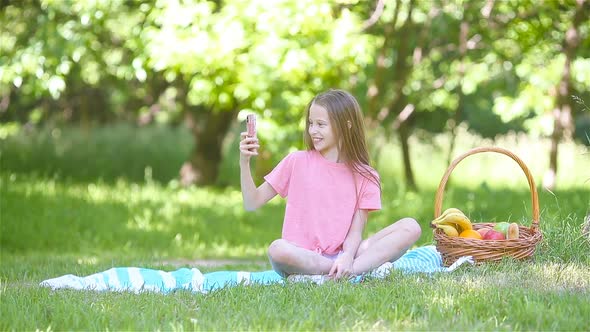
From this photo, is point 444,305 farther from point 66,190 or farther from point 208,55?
point 66,190

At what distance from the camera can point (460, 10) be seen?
29.9 feet

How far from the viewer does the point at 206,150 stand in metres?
11.5

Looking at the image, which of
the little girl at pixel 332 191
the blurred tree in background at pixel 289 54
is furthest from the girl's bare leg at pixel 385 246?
the blurred tree in background at pixel 289 54

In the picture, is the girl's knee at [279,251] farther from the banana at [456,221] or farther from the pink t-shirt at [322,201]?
the banana at [456,221]

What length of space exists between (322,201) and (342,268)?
47 centimetres

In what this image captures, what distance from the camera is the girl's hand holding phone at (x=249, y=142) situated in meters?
4.28

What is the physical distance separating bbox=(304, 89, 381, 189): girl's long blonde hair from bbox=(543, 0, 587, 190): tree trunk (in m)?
4.79

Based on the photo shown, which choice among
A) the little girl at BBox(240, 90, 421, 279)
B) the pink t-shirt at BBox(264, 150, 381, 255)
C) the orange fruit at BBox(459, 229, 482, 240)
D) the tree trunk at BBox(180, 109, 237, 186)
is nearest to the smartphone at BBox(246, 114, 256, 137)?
the little girl at BBox(240, 90, 421, 279)

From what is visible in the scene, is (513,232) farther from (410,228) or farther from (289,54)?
(289,54)

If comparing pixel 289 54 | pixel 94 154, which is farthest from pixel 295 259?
pixel 94 154

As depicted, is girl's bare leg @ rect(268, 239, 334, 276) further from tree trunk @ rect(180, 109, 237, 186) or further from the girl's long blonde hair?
tree trunk @ rect(180, 109, 237, 186)

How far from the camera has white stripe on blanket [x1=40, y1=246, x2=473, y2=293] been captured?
4246mm

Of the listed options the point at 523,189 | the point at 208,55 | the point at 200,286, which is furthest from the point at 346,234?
the point at 523,189

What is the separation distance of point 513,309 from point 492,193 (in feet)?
18.6
